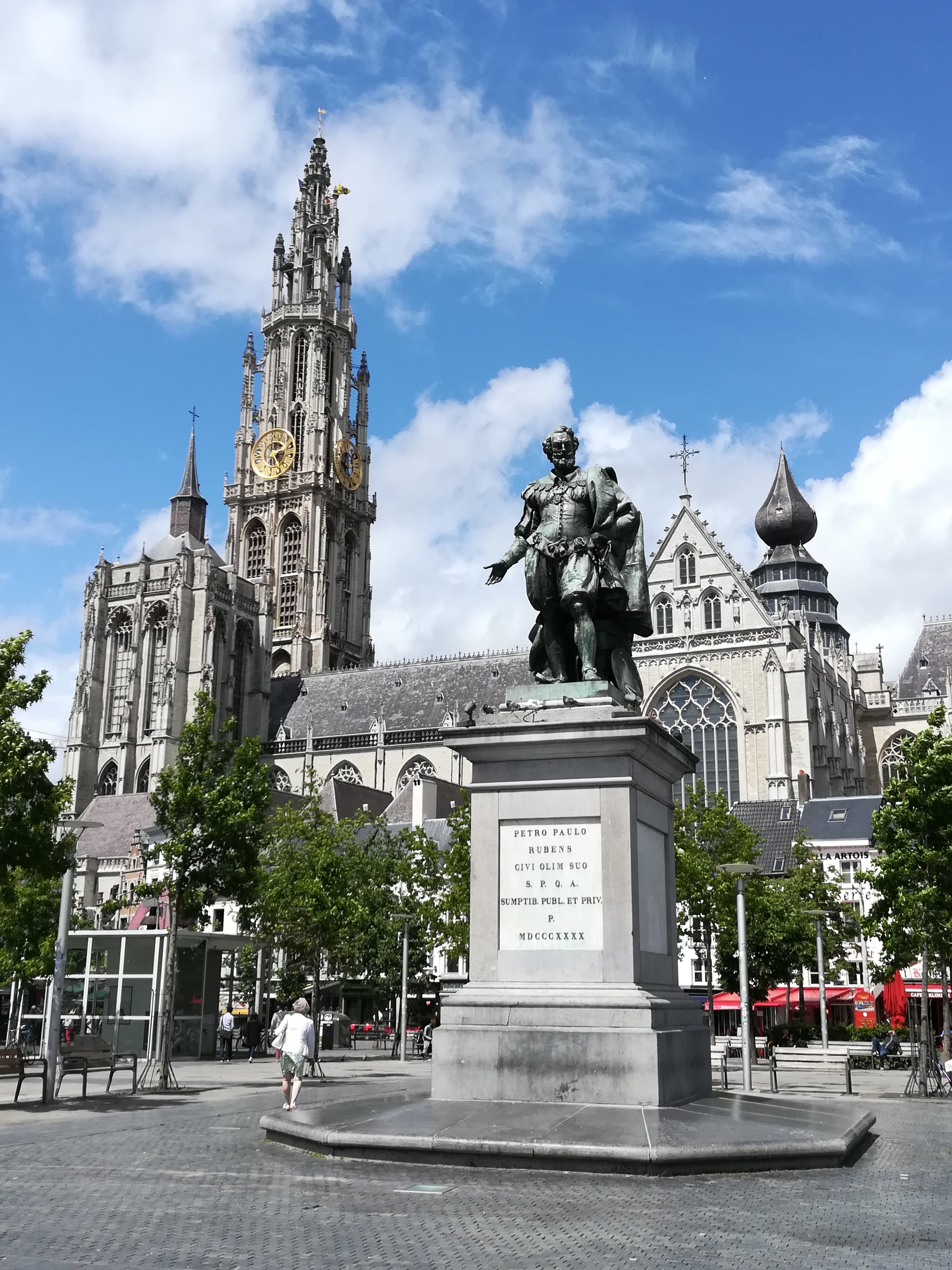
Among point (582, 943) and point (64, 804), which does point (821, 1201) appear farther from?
point (64, 804)

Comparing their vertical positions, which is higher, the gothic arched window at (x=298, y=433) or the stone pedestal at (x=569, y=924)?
the gothic arched window at (x=298, y=433)

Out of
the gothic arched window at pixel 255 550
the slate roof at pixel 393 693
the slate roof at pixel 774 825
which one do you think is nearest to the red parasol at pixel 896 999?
the slate roof at pixel 774 825

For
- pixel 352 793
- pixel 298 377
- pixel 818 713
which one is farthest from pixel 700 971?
pixel 298 377

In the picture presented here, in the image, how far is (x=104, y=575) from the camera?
9300cm

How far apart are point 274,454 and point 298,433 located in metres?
2.92

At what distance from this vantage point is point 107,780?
88.5 m

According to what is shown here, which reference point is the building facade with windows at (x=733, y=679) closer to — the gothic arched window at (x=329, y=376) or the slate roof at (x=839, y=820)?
the slate roof at (x=839, y=820)

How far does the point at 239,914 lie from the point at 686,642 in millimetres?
40802

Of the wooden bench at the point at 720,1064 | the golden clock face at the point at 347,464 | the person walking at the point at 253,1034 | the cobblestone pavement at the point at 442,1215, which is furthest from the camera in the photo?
the golden clock face at the point at 347,464

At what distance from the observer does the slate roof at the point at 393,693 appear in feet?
277

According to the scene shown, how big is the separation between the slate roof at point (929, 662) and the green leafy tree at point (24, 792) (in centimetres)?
8081

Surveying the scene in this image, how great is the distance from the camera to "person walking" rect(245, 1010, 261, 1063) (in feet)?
107

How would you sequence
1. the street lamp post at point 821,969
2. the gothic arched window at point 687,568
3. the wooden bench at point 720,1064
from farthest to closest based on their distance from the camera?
the gothic arched window at point 687,568 < the street lamp post at point 821,969 < the wooden bench at point 720,1064

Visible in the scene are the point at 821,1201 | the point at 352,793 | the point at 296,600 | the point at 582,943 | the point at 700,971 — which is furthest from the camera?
the point at 296,600
